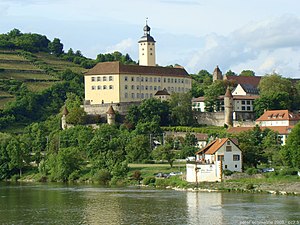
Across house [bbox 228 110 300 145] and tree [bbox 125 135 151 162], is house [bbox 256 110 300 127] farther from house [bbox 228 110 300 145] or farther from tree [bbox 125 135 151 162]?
tree [bbox 125 135 151 162]

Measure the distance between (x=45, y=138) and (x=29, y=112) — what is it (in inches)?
782

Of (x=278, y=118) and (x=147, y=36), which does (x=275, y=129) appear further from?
(x=147, y=36)

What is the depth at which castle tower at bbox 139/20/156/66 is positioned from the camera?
118250 millimetres

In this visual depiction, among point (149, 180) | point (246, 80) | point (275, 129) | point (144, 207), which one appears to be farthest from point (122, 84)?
point (144, 207)

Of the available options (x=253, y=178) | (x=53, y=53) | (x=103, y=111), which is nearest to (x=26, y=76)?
(x=53, y=53)

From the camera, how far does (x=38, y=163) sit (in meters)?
91.1

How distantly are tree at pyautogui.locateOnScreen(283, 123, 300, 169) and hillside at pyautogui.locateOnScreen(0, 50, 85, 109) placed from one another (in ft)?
207

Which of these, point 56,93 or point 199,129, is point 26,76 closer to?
point 56,93

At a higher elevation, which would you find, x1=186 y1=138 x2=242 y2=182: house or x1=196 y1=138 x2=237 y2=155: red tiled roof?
x1=196 y1=138 x2=237 y2=155: red tiled roof

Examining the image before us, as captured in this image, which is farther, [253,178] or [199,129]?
[199,129]

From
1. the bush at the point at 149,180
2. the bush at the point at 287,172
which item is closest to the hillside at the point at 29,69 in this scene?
the bush at the point at 149,180

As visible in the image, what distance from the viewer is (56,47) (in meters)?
162

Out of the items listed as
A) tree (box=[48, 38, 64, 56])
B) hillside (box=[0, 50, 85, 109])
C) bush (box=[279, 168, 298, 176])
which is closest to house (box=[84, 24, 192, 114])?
hillside (box=[0, 50, 85, 109])

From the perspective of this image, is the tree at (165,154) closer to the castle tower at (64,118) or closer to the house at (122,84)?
the house at (122,84)
